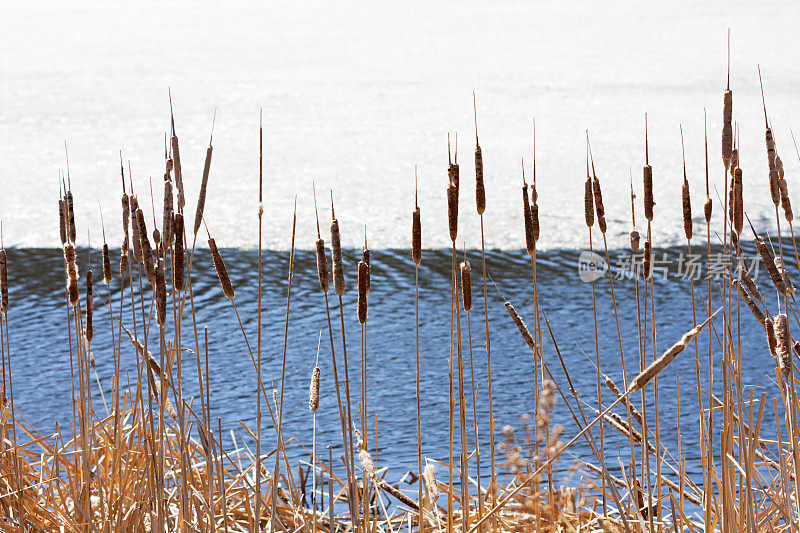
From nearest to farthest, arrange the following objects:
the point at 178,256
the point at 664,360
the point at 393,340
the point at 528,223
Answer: the point at 664,360
the point at 178,256
the point at 528,223
the point at 393,340

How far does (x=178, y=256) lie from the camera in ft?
2.85

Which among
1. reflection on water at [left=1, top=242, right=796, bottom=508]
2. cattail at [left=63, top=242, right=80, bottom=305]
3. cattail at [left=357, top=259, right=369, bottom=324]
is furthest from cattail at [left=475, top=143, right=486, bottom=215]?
reflection on water at [left=1, top=242, right=796, bottom=508]

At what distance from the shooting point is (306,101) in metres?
5.13

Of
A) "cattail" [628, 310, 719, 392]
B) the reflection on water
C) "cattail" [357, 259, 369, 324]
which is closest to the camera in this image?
"cattail" [628, 310, 719, 392]

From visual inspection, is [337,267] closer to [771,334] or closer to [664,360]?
[664,360]

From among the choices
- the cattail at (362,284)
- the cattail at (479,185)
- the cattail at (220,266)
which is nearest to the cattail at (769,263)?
the cattail at (479,185)

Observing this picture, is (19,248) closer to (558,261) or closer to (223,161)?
(223,161)

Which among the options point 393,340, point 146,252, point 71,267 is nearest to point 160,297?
point 146,252

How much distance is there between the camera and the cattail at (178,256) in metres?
0.87

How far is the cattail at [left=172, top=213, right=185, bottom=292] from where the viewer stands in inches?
34.2

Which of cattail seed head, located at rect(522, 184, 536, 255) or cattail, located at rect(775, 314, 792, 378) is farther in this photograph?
cattail seed head, located at rect(522, 184, 536, 255)

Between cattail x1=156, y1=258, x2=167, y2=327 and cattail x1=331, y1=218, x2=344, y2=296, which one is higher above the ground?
cattail x1=331, y1=218, x2=344, y2=296

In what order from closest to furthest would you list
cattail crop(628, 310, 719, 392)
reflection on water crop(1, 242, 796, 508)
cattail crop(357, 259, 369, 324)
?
cattail crop(628, 310, 719, 392), cattail crop(357, 259, 369, 324), reflection on water crop(1, 242, 796, 508)

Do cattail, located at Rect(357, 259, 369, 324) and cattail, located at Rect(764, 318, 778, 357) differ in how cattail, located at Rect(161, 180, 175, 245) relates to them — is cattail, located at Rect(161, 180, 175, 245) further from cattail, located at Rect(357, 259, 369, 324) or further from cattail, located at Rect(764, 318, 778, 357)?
cattail, located at Rect(764, 318, 778, 357)
